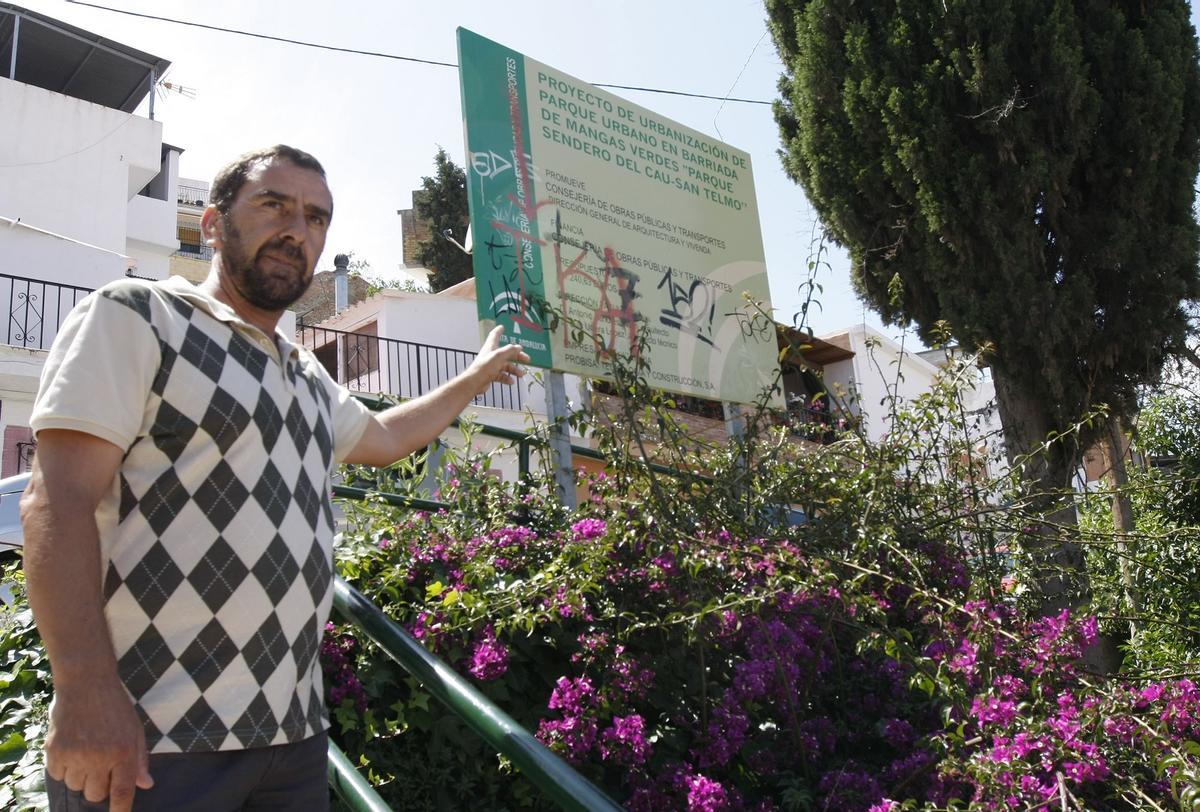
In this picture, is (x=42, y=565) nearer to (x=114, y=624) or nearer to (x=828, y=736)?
(x=114, y=624)

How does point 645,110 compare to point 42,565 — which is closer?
point 42,565

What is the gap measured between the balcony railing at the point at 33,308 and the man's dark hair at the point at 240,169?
13.2 meters

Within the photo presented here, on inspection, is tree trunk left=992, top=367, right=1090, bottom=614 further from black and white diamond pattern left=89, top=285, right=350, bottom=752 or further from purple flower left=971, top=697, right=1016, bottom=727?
black and white diamond pattern left=89, top=285, right=350, bottom=752

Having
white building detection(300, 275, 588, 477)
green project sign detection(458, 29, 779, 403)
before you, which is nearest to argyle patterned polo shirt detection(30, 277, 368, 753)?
green project sign detection(458, 29, 779, 403)

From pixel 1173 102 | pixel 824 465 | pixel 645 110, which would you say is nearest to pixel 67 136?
pixel 645 110

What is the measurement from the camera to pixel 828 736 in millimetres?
2949

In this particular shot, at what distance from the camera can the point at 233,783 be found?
1783mm

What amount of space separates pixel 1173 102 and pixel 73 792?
318 inches

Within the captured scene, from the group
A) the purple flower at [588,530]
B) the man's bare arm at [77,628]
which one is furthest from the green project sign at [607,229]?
the man's bare arm at [77,628]

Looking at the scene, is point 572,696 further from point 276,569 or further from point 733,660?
point 276,569

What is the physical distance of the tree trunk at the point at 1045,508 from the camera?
3.82m

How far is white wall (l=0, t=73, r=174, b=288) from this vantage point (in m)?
19.7

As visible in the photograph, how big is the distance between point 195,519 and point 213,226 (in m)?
0.71

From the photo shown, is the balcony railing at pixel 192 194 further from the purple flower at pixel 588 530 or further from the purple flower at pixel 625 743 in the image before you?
the purple flower at pixel 625 743
